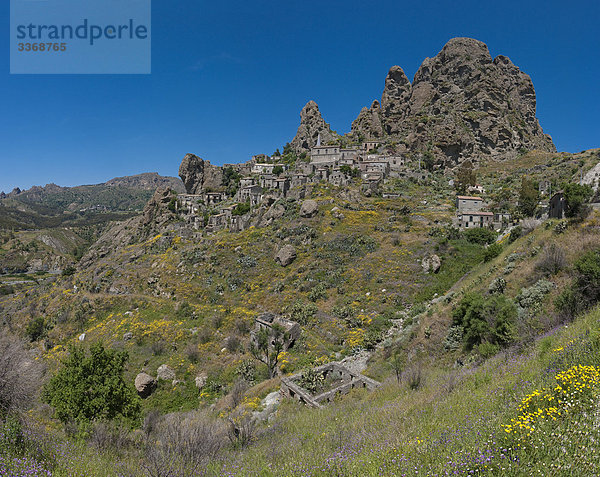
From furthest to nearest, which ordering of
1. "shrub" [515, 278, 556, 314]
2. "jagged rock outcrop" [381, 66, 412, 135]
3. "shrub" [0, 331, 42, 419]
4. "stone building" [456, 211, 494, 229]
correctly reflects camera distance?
"jagged rock outcrop" [381, 66, 412, 135] < "stone building" [456, 211, 494, 229] < "shrub" [515, 278, 556, 314] < "shrub" [0, 331, 42, 419]

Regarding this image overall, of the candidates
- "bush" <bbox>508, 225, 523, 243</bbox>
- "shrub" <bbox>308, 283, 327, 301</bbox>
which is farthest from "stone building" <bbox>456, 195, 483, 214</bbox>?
"shrub" <bbox>308, 283, 327, 301</bbox>

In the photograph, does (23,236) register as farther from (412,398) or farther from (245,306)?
(412,398)

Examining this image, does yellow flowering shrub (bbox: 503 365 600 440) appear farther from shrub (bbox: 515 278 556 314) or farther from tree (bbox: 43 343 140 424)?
tree (bbox: 43 343 140 424)

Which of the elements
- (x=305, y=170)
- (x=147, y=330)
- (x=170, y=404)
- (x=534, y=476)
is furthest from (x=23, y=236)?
(x=534, y=476)

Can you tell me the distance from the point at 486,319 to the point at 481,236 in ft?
82.3

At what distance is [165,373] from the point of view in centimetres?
2241

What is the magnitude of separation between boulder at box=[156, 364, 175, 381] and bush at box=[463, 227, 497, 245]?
33.3 metres

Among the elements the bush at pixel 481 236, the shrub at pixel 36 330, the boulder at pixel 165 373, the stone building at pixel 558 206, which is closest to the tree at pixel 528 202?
the bush at pixel 481 236

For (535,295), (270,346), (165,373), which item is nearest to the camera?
(535,295)

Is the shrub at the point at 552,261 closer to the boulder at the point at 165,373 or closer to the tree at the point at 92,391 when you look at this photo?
the tree at the point at 92,391

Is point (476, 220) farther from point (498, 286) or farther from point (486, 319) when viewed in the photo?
point (486, 319)

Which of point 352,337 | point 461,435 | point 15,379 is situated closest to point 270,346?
point 352,337

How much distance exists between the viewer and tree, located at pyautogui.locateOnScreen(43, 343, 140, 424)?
11508mm

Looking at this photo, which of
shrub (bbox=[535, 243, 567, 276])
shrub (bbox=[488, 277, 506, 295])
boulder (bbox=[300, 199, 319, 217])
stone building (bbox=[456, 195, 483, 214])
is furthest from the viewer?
stone building (bbox=[456, 195, 483, 214])
